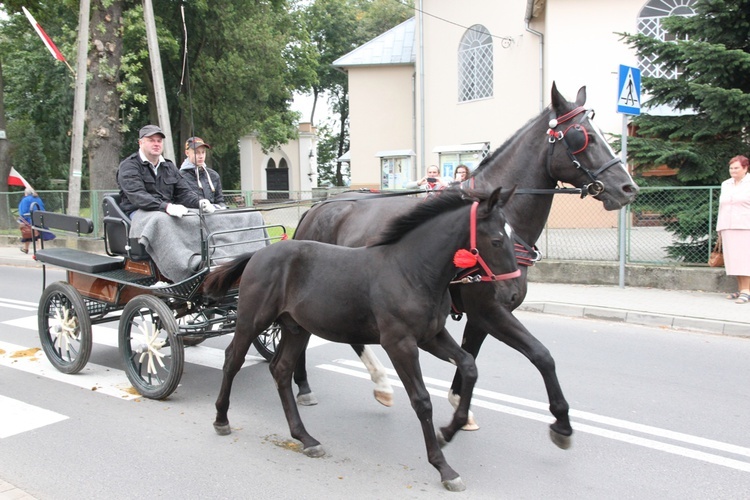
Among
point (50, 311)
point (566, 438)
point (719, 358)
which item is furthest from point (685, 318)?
point (50, 311)

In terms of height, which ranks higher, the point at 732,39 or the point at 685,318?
the point at 732,39

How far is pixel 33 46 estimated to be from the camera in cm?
3338

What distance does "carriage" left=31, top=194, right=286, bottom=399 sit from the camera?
5652mm

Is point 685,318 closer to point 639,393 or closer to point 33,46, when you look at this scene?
point 639,393

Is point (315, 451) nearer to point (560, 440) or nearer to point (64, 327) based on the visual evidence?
point (560, 440)

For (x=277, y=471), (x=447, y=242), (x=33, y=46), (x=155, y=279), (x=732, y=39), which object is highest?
Result: (x=33, y=46)

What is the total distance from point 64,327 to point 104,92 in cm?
1406

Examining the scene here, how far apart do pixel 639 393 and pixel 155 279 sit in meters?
4.51

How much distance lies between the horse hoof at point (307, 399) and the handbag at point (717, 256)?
7314 millimetres

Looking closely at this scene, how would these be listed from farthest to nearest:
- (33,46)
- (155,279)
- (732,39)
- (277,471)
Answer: (33,46) < (732,39) < (155,279) < (277,471)

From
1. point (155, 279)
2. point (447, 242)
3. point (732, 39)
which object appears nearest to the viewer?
point (447, 242)

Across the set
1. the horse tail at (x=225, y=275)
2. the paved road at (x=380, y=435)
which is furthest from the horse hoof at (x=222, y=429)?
the horse tail at (x=225, y=275)

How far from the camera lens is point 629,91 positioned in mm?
9828

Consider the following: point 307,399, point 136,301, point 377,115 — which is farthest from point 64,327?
point 377,115
